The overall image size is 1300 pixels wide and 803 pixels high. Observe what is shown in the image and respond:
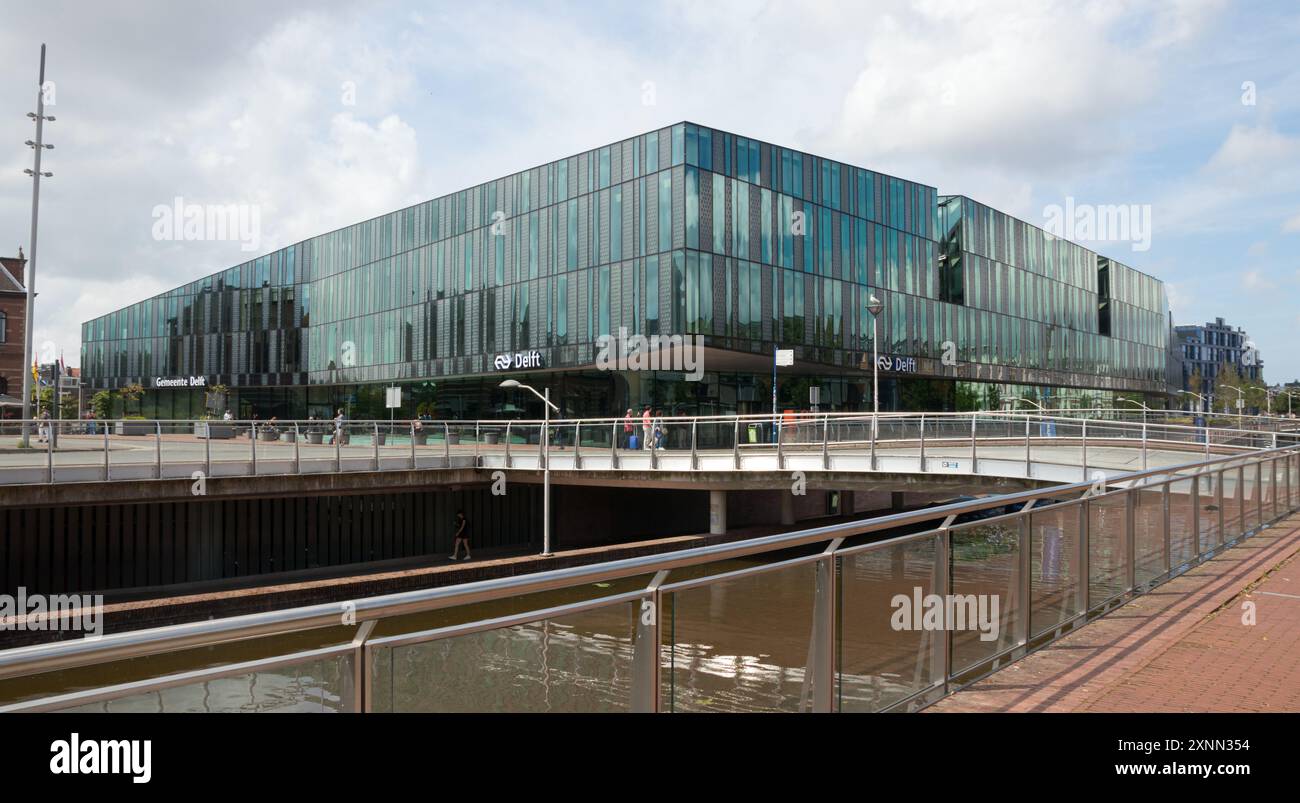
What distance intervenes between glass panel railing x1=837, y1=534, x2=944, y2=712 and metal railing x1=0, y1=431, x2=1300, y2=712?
12 millimetres

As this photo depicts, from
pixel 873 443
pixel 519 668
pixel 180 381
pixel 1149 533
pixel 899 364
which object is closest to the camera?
pixel 519 668

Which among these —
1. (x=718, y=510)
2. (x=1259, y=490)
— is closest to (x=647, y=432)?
(x=718, y=510)

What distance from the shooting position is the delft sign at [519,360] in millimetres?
46656

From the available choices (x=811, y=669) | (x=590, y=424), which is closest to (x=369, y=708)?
(x=811, y=669)

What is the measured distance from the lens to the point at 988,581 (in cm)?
599

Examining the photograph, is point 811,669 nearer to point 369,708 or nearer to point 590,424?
point 369,708

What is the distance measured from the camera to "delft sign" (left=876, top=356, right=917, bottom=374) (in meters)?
51.6

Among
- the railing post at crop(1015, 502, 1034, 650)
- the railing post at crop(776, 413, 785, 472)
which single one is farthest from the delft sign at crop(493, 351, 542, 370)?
the railing post at crop(1015, 502, 1034, 650)

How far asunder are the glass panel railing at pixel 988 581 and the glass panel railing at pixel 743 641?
55.4 inches

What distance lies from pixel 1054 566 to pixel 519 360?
4203 centimetres

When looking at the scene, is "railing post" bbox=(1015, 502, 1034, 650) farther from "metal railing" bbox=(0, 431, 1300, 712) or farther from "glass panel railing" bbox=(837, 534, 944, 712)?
"glass panel railing" bbox=(837, 534, 944, 712)

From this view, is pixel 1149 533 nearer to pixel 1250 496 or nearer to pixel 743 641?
pixel 1250 496

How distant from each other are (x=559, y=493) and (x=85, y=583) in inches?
569
